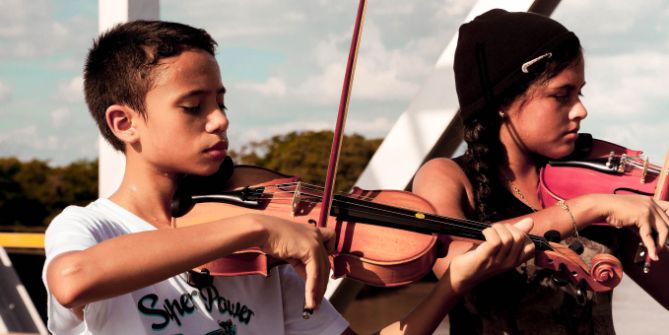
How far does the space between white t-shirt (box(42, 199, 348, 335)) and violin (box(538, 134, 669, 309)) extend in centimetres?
56

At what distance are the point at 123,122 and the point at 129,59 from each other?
131 millimetres

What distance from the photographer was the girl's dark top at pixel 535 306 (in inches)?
74.4

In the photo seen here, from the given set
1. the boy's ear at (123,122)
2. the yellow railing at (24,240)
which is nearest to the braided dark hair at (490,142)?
the boy's ear at (123,122)

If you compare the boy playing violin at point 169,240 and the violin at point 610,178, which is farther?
the violin at point 610,178

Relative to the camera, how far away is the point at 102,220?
163 cm

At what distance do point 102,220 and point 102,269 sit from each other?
9.8 inches

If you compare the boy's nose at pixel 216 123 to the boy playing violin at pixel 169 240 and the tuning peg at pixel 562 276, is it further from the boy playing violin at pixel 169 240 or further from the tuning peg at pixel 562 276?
the tuning peg at pixel 562 276

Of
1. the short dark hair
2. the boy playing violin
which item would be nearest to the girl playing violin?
the boy playing violin

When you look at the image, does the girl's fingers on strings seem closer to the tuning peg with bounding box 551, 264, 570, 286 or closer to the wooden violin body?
the tuning peg with bounding box 551, 264, 570, 286

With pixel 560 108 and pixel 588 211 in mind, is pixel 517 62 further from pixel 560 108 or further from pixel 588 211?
Result: pixel 588 211

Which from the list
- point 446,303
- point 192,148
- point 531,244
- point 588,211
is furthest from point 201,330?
point 588,211

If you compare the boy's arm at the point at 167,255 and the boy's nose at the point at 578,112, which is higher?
the boy's nose at the point at 578,112

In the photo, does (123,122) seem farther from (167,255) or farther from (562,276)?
(562,276)

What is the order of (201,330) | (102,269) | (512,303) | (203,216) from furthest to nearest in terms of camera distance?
(512,303)
(203,216)
(201,330)
(102,269)
